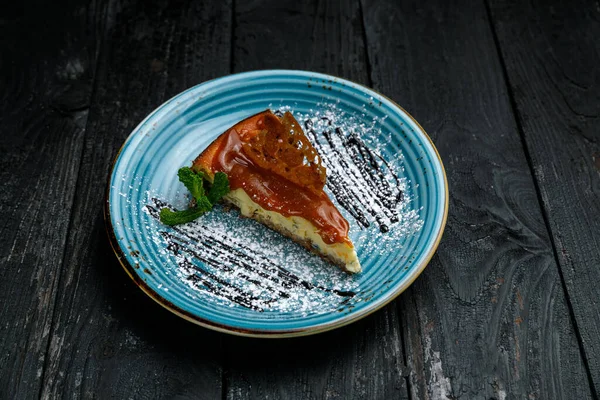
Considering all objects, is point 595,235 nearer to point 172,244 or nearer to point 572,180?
point 572,180

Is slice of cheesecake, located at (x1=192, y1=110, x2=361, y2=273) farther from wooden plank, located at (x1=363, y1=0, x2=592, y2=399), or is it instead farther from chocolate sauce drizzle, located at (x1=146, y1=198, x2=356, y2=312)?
wooden plank, located at (x1=363, y1=0, x2=592, y2=399)

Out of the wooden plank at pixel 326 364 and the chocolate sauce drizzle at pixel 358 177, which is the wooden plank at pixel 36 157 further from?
the chocolate sauce drizzle at pixel 358 177

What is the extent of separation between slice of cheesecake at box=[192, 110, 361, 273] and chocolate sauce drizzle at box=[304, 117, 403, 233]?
12 centimetres

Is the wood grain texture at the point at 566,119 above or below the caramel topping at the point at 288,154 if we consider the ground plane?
above

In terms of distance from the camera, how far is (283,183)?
7.25 feet

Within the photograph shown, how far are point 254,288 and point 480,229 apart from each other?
0.75 m

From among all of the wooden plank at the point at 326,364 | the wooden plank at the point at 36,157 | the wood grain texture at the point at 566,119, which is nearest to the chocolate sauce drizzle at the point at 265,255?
the wooden plank at the point at 326,364

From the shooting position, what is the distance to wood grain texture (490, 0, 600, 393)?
2.17 meters

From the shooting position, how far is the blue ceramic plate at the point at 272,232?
195 cm

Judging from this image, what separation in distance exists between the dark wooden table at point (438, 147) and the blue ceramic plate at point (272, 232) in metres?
0.13

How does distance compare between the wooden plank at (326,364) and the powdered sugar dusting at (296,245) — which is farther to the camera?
the powdered sugar dusting at (296,245)

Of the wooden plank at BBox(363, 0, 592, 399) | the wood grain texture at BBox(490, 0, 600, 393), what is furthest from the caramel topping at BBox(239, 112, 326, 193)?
the wood grain texture at BBox(490, 0, 600, 393)

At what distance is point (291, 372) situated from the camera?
1.94m

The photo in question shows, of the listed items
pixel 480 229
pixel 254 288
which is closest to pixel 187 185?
pixel 254 288
